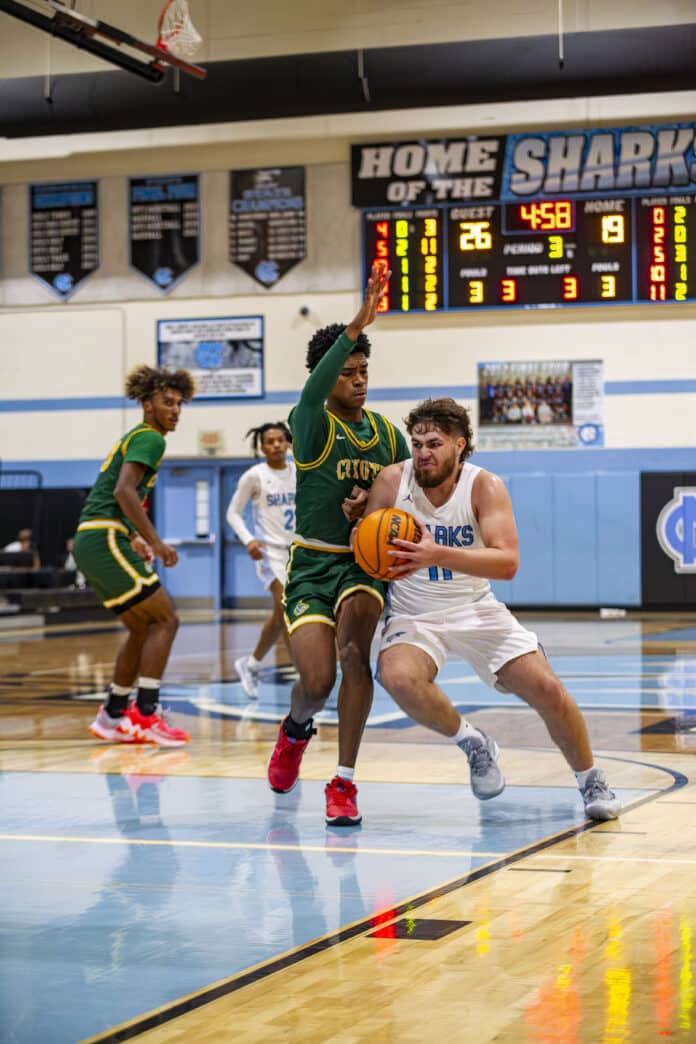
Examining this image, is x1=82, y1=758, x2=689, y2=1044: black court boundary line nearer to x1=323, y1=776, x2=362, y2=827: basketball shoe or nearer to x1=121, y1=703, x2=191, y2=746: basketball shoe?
x1=323, y1=776, x2=362, y2=827: basketball shoe

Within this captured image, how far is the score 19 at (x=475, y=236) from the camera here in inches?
756

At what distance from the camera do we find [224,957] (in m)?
3.35

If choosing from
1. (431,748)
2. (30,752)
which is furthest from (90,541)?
(431,748)

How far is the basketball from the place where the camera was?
4.96m

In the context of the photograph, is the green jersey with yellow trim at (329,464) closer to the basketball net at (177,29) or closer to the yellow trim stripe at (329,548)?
the yellow trim stripe at (329,548)

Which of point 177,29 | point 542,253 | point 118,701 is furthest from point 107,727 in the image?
point 542,253

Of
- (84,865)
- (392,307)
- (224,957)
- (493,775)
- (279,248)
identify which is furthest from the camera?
(279,248)

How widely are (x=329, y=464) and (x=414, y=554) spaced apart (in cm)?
65

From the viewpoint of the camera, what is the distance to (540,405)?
794 inches

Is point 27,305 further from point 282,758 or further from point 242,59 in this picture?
point 282,758

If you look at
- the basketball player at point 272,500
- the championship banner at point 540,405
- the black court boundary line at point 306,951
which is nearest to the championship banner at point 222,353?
the championship banner at point 540,405

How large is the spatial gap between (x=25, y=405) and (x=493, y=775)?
59.0 feet

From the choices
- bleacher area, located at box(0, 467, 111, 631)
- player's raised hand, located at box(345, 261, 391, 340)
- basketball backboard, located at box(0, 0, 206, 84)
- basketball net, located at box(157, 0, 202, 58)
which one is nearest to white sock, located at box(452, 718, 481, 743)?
player's raised hand, located at box(345, 261, 391, 340)

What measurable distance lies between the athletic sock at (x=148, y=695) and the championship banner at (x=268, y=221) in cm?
1430
